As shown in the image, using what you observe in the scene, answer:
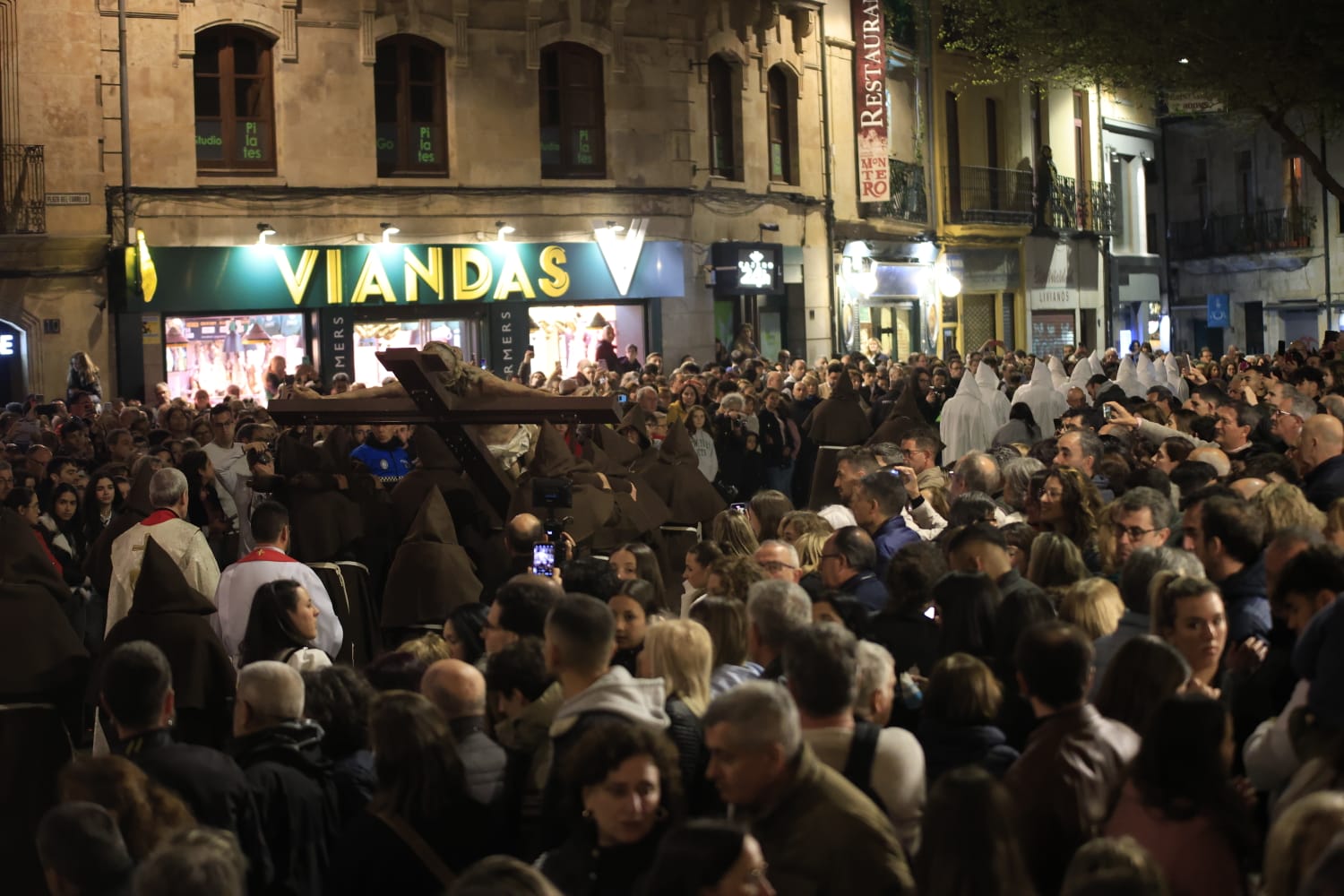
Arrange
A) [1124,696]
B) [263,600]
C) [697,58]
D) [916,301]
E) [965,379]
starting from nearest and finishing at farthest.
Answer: [1124,696] < [263,600] < [965,379] < [697,58] < [916,301]

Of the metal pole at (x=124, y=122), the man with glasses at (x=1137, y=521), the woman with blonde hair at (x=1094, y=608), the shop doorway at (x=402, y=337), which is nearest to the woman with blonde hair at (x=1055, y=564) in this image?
the man with glasses at (x=1137, y=521)

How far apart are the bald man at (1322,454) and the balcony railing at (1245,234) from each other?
39.5 m

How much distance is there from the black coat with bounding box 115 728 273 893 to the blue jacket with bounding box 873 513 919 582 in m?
4.46

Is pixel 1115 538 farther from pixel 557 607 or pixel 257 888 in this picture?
pixel 257 888

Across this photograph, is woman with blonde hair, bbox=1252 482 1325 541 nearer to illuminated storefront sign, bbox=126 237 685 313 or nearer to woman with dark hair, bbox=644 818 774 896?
woman with dark hair, bbox=644 818 774 896

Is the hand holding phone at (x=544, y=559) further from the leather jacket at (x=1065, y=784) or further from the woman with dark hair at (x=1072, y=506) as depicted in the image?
the leather jacket at (x=1065, y=784)

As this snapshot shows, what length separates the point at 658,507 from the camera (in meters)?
12.8

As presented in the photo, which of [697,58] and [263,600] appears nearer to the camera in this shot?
[263,600]

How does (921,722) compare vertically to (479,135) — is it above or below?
below

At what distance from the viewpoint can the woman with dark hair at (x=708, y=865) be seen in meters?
4.30

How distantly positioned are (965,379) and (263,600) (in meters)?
11.9

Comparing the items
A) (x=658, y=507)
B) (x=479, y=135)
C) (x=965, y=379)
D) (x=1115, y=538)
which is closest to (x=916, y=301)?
(x=479, y=135)

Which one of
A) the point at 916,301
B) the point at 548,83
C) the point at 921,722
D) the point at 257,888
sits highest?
the point at 548,83

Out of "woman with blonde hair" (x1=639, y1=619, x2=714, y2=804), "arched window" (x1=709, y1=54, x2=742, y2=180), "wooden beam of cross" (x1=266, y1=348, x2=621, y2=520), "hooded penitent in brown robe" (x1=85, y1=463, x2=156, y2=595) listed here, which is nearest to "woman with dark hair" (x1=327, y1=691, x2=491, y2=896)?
"woman with blonde hair" (x1=639, y1=619, x2=714, y2=804)
